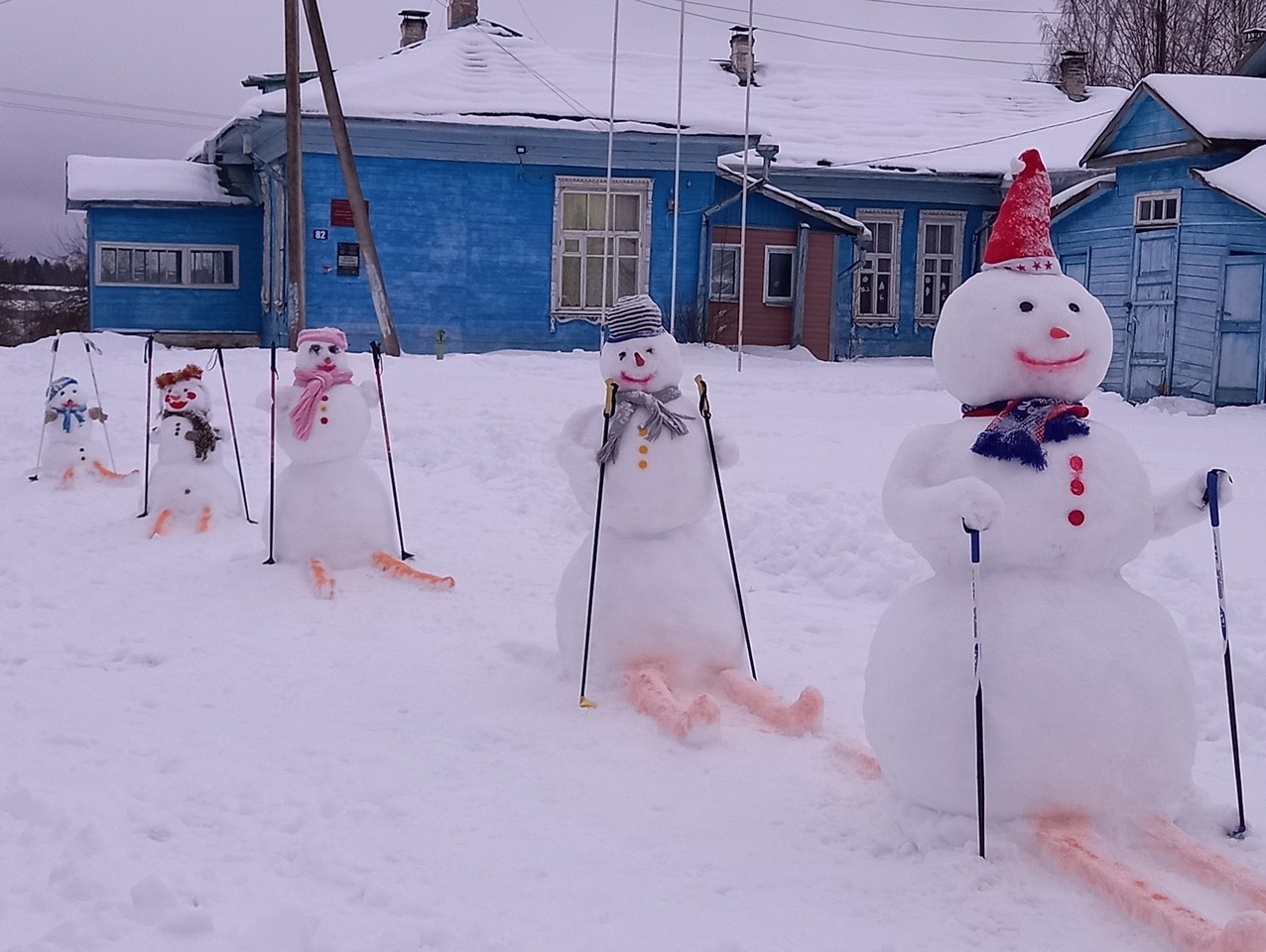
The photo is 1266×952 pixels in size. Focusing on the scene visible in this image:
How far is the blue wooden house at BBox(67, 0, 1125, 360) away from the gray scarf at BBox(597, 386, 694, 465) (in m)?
12.3

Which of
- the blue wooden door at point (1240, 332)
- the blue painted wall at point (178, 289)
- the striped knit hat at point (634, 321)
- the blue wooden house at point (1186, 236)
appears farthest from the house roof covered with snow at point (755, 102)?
the striped knit hat at point (634, 321)

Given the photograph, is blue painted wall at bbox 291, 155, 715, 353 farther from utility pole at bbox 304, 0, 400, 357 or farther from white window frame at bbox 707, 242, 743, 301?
utility pole at bbox 304, 0, 400, 357

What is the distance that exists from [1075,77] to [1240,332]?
12.8 metres

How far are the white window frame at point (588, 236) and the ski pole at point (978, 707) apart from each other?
1623 centimetres

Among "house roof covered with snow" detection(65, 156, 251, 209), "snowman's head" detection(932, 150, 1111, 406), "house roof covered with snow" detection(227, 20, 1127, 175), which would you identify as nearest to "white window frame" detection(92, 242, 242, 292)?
"house roof covered with snow" detection(65, 156, 251, 209)

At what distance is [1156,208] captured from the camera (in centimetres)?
1590

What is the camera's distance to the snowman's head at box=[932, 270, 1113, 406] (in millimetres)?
3646

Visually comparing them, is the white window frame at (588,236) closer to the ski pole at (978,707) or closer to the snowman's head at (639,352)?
the snowman's head at (639,352)

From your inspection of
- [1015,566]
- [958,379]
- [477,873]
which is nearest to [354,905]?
[477,873]

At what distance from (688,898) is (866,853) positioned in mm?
573

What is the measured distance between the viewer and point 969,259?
22219 millimetres

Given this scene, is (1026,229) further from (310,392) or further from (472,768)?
(310,392)

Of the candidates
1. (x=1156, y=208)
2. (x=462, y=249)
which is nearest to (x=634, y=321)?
(x=1156, y=208)

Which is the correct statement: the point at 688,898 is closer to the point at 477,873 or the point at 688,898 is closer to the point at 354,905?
the point at 477,873
